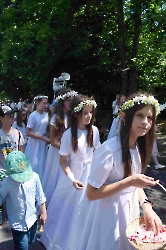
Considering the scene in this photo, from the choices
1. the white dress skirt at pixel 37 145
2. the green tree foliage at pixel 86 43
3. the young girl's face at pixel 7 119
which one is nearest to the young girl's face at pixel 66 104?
the young girl's face at pixel 7 119

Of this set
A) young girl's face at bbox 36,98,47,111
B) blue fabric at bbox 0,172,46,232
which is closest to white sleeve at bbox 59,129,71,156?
blue fabric at bbox 0,172,46,232

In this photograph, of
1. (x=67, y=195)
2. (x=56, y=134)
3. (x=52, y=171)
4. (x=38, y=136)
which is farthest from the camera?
(x=38, y=136)

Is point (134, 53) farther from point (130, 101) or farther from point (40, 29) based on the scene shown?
point (130, 101)

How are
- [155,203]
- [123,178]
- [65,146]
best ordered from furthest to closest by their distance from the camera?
1. [155,203]
2. [65,146]
3. [123,178]

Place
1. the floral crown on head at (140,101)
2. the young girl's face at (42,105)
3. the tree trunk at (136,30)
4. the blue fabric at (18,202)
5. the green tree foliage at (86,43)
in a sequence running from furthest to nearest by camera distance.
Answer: the green tree foliage at (86,43)
the tree trunk at (136,30)
the young girl's face at (42,105)
the blue fabric at (18,202)
the floral crown on head at (140,101)

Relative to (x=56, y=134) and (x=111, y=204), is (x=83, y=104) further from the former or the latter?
(x=111, y=204)

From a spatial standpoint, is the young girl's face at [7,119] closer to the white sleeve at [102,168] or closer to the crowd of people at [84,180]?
the crowd of people at [84,180]

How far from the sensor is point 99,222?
2.41 metres

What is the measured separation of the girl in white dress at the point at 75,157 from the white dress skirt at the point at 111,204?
4.62ft

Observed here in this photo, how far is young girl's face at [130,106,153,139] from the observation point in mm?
2242

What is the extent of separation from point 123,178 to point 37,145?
3996 millimetres

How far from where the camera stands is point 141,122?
7.34 ft

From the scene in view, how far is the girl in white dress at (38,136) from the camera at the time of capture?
19.3 feet

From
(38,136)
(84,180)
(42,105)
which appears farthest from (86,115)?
(42,105)
